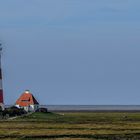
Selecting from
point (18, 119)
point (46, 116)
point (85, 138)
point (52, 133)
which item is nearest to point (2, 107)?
point (18, 119)

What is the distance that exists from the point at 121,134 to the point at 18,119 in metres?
38.0

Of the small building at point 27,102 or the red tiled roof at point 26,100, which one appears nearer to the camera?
the small building at point 27,102

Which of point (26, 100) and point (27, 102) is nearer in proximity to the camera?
→ point (27, 102)

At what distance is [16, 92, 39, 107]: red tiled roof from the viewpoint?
137625 millimetres

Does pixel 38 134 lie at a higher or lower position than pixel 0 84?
lower

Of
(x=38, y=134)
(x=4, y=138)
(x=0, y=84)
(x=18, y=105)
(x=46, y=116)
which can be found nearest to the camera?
(x=4, y=138)

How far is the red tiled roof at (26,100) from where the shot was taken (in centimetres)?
13762

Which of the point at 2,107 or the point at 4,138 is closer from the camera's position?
the point at 4,138

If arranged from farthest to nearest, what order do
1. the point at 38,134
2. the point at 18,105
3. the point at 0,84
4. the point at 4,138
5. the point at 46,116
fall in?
the point at 18,105 < the point at 46,116 < the point at 0,84 < the point at 38,134 < the point at 4,138

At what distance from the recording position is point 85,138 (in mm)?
64750

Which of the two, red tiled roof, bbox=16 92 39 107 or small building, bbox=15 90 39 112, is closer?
small building, bbox=15 90 39 112

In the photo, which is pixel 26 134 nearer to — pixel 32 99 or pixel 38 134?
pixel 38 134

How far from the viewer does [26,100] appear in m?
138

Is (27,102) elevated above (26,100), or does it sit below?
below
